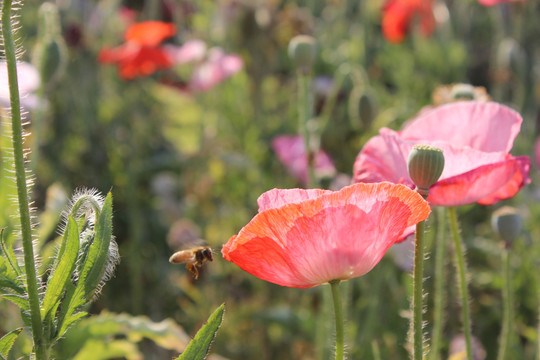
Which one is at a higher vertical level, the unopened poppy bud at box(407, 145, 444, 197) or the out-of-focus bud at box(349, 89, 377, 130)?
the unopened poppy bud at box(407, 145, 444, 197)

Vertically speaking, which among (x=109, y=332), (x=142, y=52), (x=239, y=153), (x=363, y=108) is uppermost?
(x=142, y=52)

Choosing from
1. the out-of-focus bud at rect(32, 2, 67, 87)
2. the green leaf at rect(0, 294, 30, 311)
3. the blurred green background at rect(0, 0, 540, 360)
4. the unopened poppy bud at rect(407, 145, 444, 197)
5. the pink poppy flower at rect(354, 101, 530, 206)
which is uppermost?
the out-of-focus bud at rect(32, 2, 67, 87)

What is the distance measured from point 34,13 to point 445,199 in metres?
2.53

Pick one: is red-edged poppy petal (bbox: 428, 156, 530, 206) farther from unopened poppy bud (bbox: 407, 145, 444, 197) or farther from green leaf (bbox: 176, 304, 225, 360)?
green leaf (bbox: 176, 304, 225, 360)

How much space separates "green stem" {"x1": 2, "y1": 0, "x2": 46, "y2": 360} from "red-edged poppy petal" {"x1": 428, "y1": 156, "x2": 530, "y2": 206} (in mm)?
354

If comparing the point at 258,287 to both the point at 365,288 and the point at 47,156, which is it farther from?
the point at 47,156

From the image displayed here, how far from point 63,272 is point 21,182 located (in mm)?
80

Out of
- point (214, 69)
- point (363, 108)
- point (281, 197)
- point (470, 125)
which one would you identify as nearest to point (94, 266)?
point (281, 197)

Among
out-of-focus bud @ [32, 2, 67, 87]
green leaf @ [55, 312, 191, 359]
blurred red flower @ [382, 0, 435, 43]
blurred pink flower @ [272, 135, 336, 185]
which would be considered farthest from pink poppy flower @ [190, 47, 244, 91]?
green leaf @ [55, 312, 191, 359]

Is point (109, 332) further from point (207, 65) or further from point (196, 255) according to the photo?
point (207, 65)

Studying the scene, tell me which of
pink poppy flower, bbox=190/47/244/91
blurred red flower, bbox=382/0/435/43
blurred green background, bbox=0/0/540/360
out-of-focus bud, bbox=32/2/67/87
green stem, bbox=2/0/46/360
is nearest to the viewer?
green stem, bbox=2/0/46/360

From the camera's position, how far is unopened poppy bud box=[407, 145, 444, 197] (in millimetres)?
561

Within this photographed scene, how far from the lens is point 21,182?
507mm

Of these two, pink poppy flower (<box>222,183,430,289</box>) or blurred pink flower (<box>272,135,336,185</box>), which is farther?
blurred pink flower (<box>272,135,336,185</box>)
